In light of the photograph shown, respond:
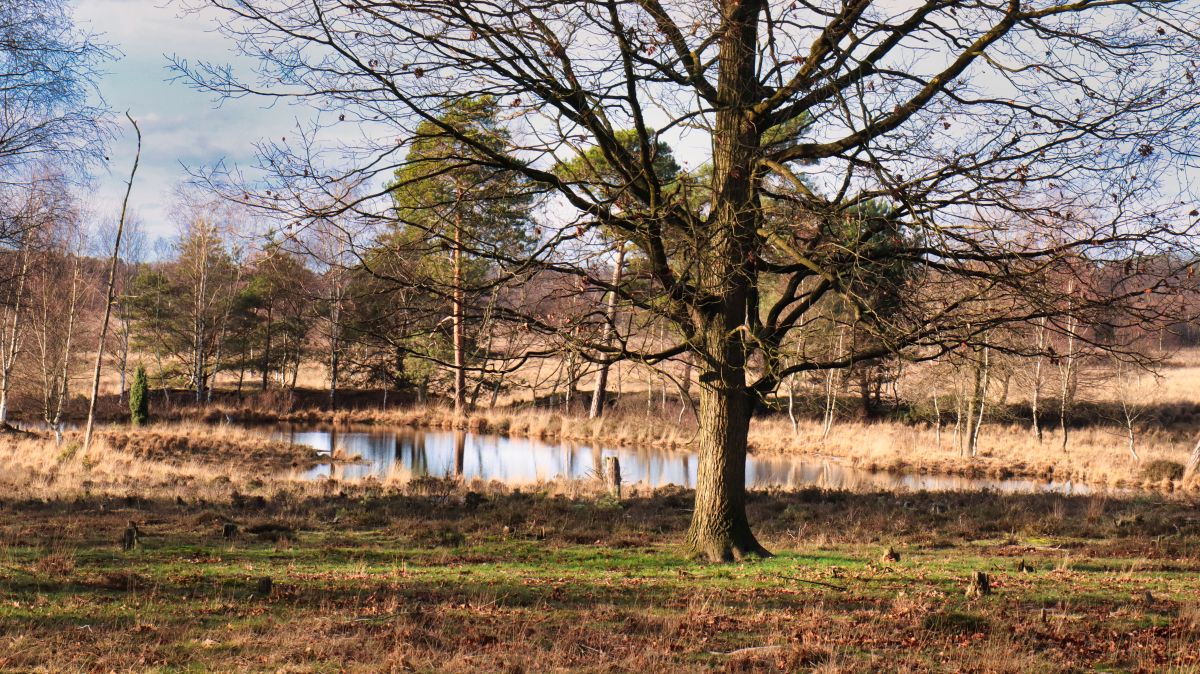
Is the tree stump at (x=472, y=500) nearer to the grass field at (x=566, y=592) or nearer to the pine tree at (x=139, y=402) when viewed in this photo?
the grass field at (x=566, y=592)

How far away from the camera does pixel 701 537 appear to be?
371 inches

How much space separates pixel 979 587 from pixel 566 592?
139 inches

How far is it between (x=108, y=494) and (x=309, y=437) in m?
18.0

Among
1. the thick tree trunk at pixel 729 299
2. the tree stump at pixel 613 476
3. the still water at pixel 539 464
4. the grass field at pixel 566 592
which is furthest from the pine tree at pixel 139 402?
the thick tree trunk at pixel 729 299

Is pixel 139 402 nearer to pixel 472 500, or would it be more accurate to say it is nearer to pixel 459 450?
pixel 459 450

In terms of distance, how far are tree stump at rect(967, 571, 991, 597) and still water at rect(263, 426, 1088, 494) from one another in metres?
11.1

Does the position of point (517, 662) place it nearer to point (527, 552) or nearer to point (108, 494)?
point (527, 552)

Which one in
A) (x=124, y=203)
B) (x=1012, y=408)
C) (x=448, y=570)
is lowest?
(x=448, y=570)

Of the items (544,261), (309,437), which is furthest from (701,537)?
(309,437)

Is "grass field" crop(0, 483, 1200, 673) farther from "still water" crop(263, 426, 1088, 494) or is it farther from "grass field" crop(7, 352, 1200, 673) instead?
"still water" crop(263, 426, 1088, 494)

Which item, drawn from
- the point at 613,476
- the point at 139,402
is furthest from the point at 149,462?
the point at 613,476

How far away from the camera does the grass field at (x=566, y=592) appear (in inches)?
206

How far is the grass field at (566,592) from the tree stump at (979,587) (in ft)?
0.57

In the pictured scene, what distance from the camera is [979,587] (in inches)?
291
